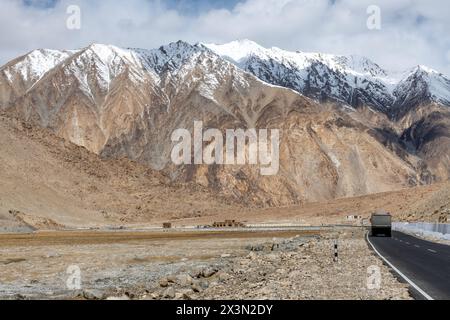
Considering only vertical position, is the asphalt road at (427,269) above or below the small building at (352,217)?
above

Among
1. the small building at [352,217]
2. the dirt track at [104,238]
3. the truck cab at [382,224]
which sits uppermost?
the truck cab at [382,224]

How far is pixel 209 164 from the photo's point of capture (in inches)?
6929

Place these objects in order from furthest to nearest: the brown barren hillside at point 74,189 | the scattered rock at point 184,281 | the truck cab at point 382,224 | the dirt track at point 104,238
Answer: the brown barren hillside at point 74,189 → the truck cab at point 382,224 → the dirt track at point 104,238 → the scattered rock at point 184,281

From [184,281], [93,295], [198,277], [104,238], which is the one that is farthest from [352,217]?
[93,295]

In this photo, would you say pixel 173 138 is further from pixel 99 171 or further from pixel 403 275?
pixel 403 275

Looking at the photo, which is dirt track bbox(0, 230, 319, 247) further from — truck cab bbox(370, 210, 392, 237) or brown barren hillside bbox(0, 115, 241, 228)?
brown barren hillside bbox(0, 115, 241, 228)

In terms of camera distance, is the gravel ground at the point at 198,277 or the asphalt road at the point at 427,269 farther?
the gravel ground at the point at 198,277

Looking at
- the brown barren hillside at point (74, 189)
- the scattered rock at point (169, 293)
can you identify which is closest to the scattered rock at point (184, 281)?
the scattered rock at point (169, 293)

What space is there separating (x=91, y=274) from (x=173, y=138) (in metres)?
171

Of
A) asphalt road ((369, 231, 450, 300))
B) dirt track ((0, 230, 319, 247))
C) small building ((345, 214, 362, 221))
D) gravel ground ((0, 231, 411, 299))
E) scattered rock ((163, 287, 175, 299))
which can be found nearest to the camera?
asphalt road ((369, 231, 450, 300))

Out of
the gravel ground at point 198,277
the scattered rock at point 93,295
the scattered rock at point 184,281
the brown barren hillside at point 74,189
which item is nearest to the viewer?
the gravel ground at point 198,277

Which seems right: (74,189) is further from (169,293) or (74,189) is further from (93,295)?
(169,293)

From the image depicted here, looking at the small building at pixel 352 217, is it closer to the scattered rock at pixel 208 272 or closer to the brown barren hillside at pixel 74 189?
the brown barren hillside at pixel 74 189

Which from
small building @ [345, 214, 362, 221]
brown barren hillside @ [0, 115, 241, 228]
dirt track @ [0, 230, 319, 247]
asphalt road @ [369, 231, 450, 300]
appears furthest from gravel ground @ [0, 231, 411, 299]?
small building @ [345, 214, 362, 221]
